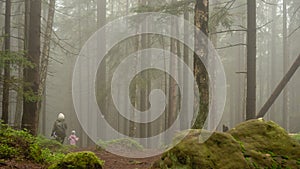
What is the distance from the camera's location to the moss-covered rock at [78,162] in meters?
7.16

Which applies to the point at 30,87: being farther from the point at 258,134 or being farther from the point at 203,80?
the point at 258,134

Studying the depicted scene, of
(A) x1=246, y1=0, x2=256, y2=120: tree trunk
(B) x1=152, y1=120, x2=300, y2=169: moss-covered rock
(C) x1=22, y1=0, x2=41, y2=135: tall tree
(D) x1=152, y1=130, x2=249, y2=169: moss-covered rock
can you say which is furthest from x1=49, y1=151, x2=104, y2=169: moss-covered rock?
(A) x1=246, y1=0, x2=256, y2=120: tree trunk

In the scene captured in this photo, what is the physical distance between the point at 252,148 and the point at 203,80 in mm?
3654

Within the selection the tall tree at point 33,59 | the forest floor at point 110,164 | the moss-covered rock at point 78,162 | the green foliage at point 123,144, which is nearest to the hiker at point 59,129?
the green foliage at point 123,144

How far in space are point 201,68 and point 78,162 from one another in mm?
4863

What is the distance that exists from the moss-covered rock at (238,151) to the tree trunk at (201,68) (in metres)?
2.59

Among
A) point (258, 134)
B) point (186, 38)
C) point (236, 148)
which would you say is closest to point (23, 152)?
point (236, 148)

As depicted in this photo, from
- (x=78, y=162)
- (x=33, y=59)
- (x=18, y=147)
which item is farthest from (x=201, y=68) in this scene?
(x=33, y=59)

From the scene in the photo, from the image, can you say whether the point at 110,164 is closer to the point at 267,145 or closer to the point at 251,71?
the point at 267,145

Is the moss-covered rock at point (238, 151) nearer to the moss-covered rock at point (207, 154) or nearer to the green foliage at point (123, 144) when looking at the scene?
the moss-covered rock at point (207, 154)

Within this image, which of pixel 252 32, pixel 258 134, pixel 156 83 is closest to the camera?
pixel 258 134

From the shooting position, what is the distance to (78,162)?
721 cm

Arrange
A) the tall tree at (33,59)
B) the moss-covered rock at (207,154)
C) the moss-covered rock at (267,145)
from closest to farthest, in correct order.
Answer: the moss-covered rock at (207,154)
the moss-covered rock at (267,145)
the tall tree at (33,59)

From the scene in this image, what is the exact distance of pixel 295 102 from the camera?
47906 mm
